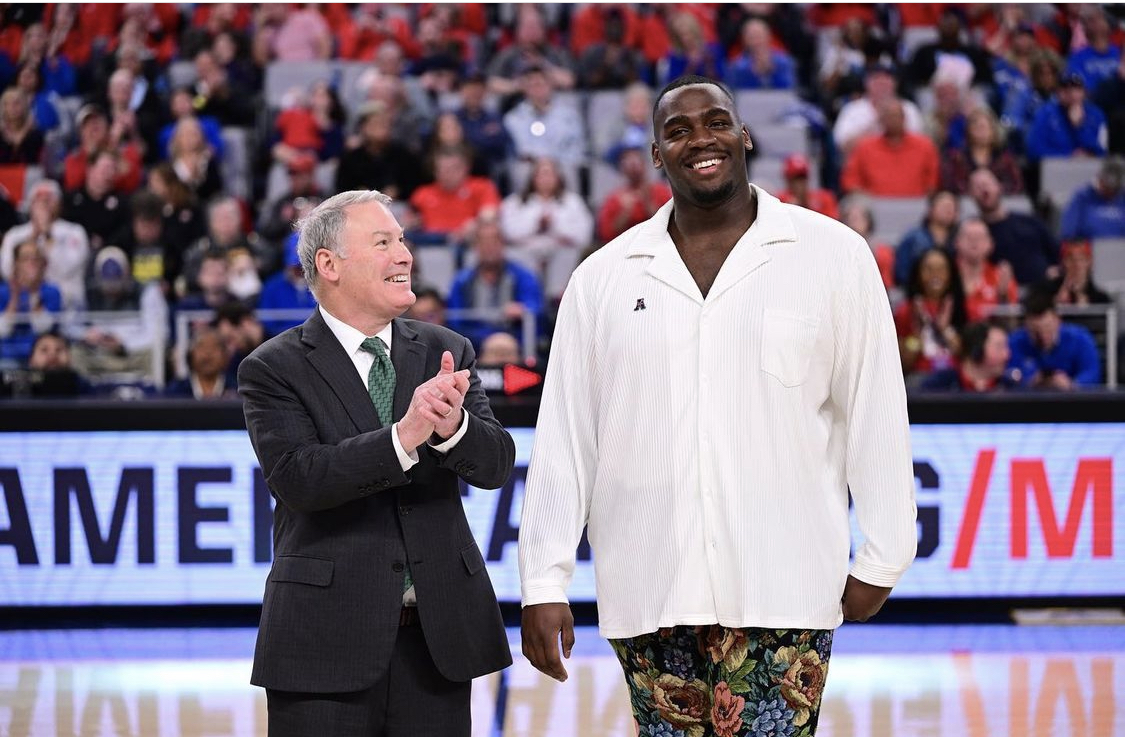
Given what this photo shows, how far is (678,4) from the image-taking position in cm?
1204

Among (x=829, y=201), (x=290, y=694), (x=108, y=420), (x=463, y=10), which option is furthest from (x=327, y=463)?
(x=463, y=10)

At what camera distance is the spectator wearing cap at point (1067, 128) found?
11.3 meters

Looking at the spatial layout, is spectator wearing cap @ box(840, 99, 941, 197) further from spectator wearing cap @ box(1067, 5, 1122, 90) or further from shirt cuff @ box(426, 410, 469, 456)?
shirt cuff @ box(426, 410, 469, 456)

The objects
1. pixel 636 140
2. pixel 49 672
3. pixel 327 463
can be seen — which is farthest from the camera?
pixel 636 140

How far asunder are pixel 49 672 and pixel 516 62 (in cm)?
680

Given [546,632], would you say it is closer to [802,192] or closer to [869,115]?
[802,192]

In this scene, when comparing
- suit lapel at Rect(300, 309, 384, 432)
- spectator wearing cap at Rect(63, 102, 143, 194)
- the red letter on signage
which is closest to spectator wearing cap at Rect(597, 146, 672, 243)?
spectator wearing cap at Rect(63, 102, 143, 194)

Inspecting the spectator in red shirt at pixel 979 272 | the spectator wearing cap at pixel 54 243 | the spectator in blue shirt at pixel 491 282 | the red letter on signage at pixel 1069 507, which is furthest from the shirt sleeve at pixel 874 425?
the spectator wearing cap at pixel 54 243

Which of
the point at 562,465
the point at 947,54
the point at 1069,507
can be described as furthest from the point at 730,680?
the point at 947,54

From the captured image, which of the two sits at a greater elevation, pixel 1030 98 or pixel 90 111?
pixel 1030 98

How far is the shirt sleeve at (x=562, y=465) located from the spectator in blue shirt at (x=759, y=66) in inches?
355

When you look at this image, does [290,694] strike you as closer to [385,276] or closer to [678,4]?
[385,276]

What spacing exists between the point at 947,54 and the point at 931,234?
2846 millimetres

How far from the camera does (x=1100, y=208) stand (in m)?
10.4
